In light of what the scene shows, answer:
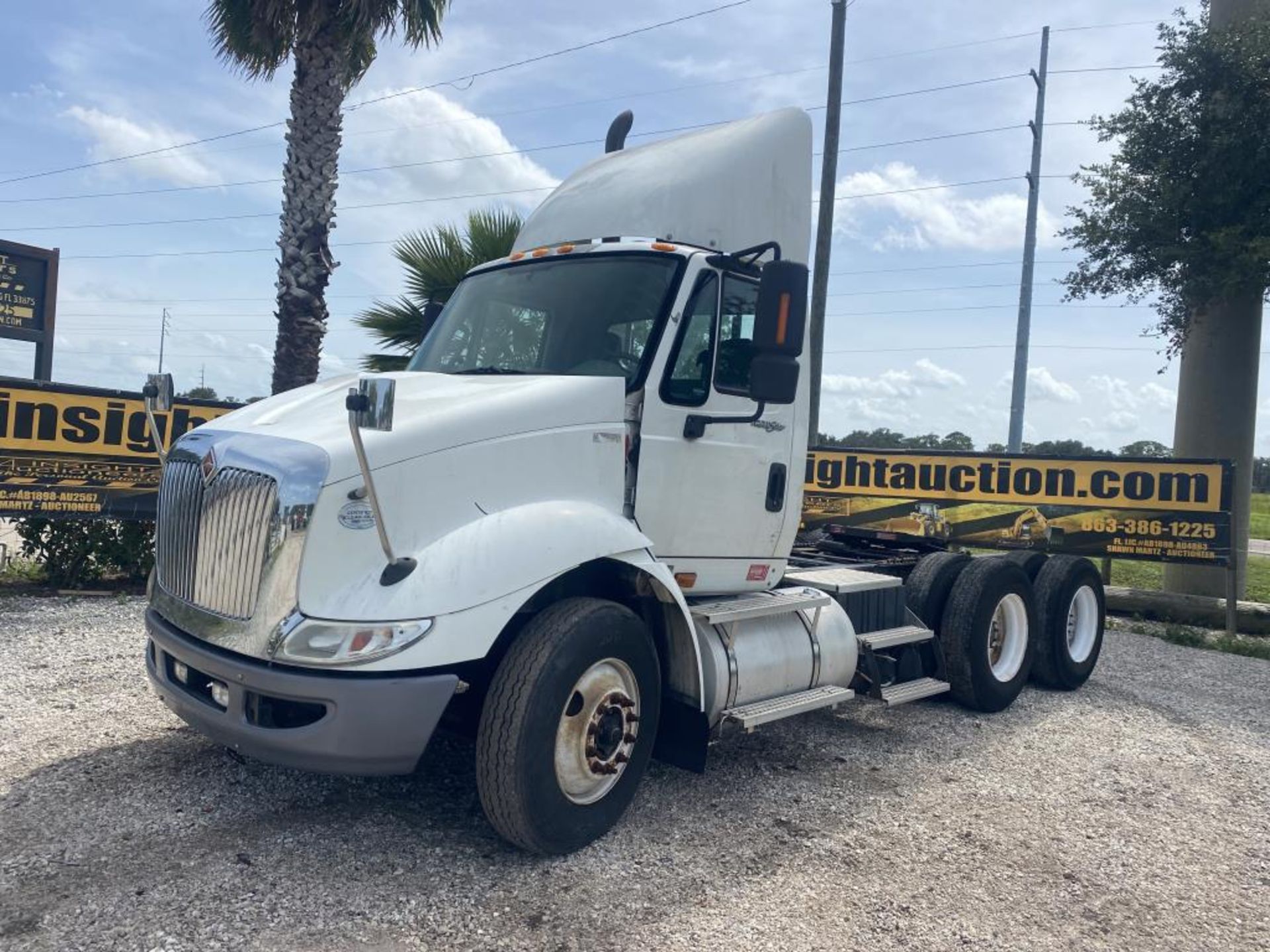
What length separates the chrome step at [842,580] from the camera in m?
6.20

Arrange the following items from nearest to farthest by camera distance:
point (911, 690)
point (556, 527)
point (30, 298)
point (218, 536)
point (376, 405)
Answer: point (376, 405) → point (218, 536) → point (556, 527) → point (911, 690) → point (30, 298)

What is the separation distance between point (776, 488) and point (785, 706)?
Result: 122 cm

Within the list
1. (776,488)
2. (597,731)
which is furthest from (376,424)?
(776,488)

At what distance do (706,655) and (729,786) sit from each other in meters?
0.84

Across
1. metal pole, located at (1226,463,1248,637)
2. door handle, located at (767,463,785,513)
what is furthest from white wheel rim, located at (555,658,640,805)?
metal pole, located at (1226,463,1248,637)

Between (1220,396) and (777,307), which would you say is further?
(1220,396)

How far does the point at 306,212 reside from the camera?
1137 cm

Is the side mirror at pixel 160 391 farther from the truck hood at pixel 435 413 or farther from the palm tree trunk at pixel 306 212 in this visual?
the palm tree trunk at pixel 306 212

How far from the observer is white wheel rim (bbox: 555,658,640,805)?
4.14 meters

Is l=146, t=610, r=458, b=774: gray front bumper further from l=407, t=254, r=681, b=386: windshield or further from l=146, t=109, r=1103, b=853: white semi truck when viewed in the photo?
l=407, t=254, r=681, b=386: windshield

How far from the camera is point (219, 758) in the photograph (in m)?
5.09

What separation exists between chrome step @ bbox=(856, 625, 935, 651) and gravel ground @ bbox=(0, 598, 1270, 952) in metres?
0.62

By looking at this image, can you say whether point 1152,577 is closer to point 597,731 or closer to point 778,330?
point 778,330

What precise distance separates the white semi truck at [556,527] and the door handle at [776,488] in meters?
0.02
